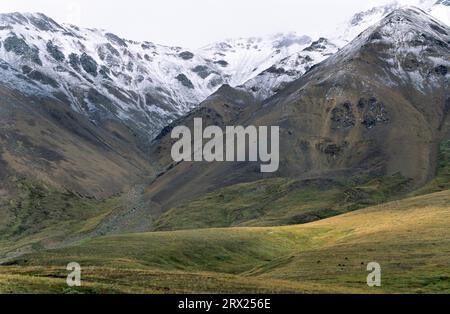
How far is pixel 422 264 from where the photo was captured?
76125 mm

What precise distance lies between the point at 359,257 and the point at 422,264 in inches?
452

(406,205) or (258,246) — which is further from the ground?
(406,205)

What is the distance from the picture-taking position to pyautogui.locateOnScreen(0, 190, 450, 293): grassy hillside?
5276 cm

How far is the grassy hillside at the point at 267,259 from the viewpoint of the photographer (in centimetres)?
5276

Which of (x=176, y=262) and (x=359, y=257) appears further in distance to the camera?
(x=176, y=262)

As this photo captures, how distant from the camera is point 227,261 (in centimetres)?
10831

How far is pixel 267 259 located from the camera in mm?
115312
